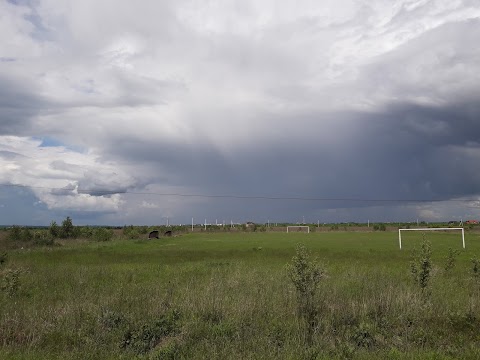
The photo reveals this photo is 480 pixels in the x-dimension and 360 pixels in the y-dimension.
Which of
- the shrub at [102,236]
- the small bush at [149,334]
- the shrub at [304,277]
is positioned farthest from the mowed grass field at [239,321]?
the shrub at [102,236]

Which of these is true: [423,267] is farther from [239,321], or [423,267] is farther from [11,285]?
[11,285]

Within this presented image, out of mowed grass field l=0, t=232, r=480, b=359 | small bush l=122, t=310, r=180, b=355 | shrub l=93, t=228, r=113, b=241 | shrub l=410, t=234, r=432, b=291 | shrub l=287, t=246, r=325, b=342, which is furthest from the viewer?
shrub l=93, t=228, r=113, b=241

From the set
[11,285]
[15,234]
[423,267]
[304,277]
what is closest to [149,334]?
[304,277]

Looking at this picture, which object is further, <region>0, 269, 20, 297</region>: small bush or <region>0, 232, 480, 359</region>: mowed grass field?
<region>0, 269, 20, 297</region>: small bush

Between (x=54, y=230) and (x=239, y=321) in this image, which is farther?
(x=54, y=230)

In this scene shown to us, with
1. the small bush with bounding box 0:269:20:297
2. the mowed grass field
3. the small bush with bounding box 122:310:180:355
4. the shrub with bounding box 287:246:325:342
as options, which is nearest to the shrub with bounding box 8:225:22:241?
the mowed grass field

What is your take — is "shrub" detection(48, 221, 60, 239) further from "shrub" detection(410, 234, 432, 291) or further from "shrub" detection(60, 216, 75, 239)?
"shrub" detection(410, 234, 432, 291)

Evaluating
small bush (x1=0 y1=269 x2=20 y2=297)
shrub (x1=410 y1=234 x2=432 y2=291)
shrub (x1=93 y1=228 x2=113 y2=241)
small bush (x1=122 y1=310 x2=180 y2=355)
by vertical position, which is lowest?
small bush (x1=122 y1=310 x2=180 y2=355)

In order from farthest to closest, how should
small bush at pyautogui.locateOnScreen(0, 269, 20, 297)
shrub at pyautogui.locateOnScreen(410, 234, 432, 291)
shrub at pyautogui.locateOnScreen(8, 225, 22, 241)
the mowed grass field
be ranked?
shrub at pyautogui.locateOnScreen(8, 225, 22, 241) → small bush at pyautogui.locateOnScreen(0, 269, 20, 297) → shrub at pyautogui.locateOnScreen(410, 234, 432, 291) → the mowed grass field

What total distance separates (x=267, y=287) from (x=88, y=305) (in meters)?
6.85

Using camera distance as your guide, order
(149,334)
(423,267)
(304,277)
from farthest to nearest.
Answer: (423,267) < (304,277) < (149,334)

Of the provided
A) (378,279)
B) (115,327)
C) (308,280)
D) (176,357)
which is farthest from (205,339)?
(378,279)

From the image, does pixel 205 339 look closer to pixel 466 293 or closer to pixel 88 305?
pixel 88 305

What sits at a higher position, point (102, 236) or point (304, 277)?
point (102, 236)
